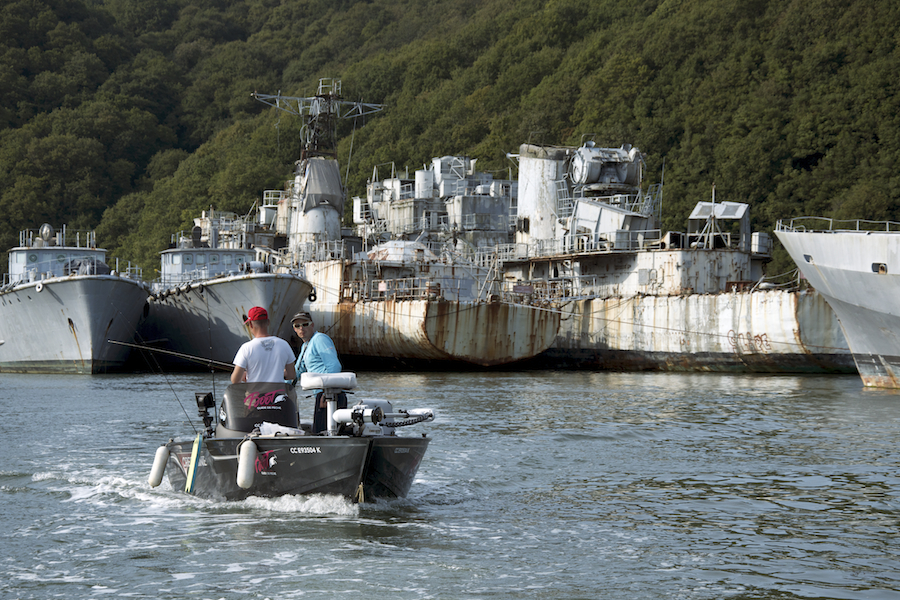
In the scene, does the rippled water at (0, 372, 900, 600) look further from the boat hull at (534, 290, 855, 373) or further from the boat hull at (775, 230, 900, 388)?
the boat hull at (534, 290, 855, 373)

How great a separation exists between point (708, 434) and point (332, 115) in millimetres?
36015

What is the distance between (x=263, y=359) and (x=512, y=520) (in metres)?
3.30

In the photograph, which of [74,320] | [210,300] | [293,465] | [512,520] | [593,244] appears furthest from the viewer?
[593,244]

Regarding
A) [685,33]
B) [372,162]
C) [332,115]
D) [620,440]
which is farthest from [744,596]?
[372,162]

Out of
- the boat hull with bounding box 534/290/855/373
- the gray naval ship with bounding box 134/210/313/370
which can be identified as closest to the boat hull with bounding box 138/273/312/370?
the gray naval ship with bounding box 134/210/313/370

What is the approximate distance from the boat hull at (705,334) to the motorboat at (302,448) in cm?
2741

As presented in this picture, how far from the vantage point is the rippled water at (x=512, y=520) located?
8.79 metres

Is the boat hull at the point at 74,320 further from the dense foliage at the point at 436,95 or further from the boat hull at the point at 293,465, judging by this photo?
the boat hull at the point at 293,465

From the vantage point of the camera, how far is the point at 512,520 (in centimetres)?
1119

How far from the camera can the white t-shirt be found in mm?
11211

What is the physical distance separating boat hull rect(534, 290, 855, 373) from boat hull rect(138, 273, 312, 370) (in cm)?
1200

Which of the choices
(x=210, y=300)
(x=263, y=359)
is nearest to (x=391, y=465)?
(x=263, y=359)

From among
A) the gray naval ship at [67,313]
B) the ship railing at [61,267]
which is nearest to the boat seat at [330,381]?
the gray naval ship at [67,313]

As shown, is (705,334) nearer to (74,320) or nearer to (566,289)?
(566,289)
